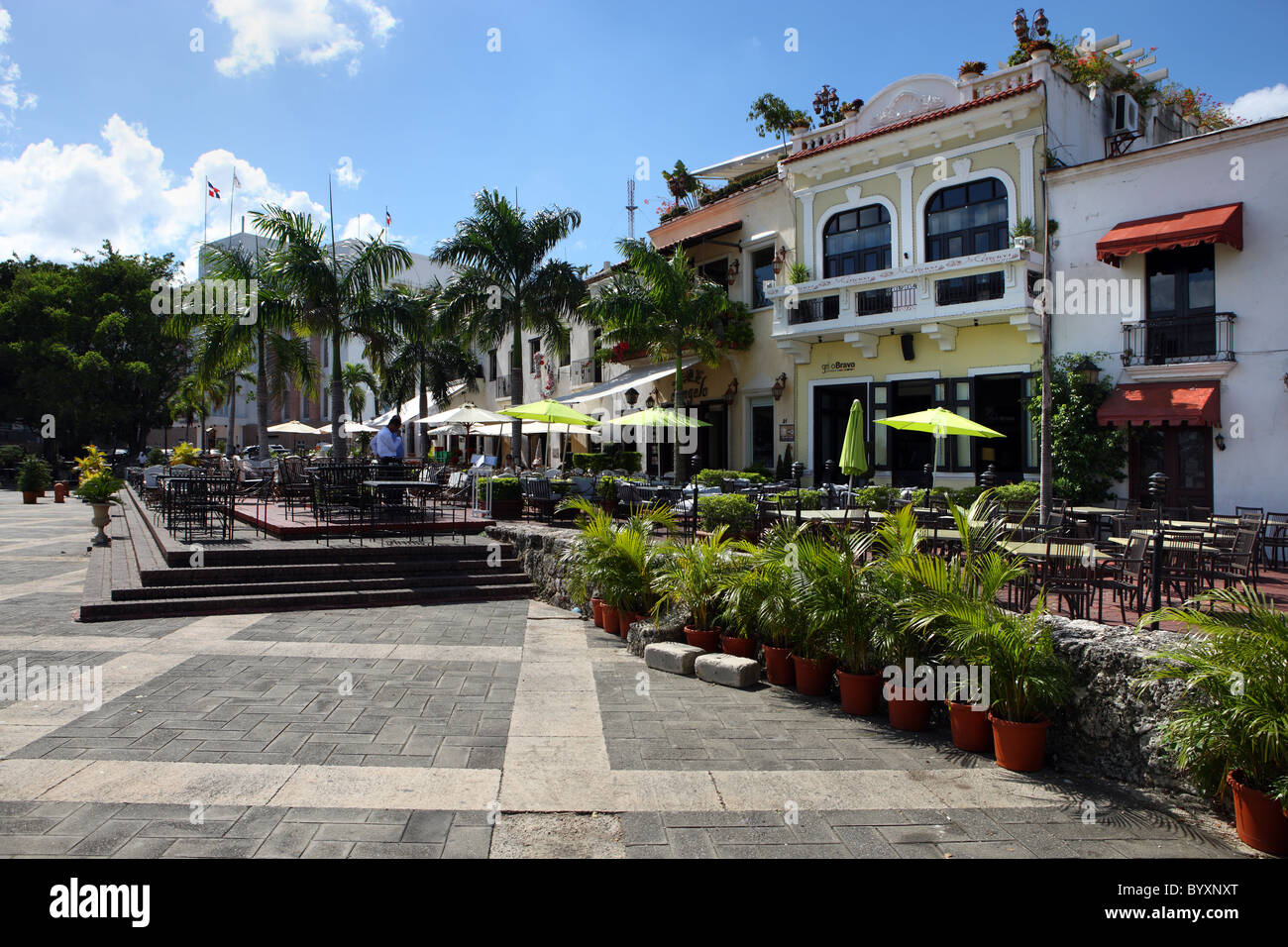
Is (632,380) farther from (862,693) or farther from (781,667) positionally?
(862,693)

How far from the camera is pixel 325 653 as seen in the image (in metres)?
7.34

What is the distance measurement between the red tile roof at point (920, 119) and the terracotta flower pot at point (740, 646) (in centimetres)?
1418

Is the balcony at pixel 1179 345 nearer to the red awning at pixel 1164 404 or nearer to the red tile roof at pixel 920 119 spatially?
the red awning at pixel 1164 404

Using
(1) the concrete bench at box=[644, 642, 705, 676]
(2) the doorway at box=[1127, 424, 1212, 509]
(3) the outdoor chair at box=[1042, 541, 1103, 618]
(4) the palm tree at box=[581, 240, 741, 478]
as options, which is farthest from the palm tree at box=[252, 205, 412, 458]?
(2) the doorway at box=[1127, 424, 1212, 509]

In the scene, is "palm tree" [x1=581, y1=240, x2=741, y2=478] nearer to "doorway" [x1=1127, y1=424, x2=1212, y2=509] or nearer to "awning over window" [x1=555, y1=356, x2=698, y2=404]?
"awning over window" [x1=555, y1=356, x2=698, y2=404]

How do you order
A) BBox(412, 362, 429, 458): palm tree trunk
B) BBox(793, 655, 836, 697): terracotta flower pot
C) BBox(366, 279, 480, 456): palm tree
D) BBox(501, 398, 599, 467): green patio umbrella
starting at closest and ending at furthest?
BBox(793, 655, 836, 697): terracotta flower pot < BBox(501, 398, 599, 467): green patio umbrella < BBox(412, 362, 429, 458): palm tree trunk < BBox(366, 279, 480, 456): palm tree

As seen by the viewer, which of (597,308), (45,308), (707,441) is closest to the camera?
(597,308)

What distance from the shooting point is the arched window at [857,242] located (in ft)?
61.4

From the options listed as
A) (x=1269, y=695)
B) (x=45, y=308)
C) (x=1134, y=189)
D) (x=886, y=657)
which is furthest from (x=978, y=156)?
(x=45, y=308)

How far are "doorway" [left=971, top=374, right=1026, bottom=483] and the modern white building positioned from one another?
1.48 metres

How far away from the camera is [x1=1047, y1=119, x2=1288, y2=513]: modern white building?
1339 cm

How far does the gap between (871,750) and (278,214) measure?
1645 centimetres

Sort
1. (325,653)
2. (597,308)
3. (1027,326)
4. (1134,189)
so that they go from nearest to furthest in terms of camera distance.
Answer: (325,653) → (1134,189) → (1027,326) → (597,308)
